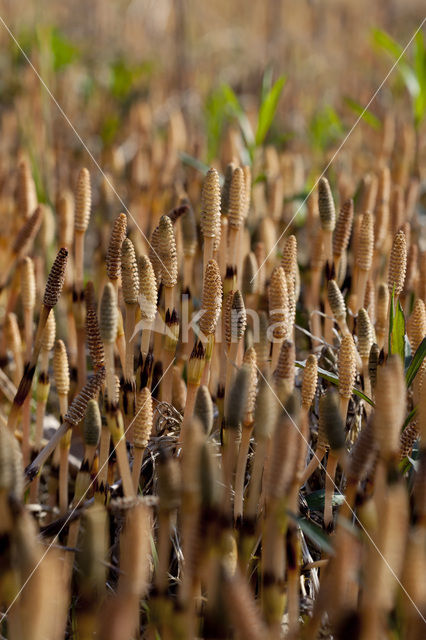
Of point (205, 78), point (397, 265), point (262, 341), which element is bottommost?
point (262, 341)

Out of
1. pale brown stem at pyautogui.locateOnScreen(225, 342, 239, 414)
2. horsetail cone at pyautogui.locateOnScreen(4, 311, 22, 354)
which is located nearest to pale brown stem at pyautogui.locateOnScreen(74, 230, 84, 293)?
horsetail cone at pyautogui.locateOnScreen(4, 311, 22, 354)

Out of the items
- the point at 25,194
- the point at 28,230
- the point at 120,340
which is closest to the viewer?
the point at 120,340

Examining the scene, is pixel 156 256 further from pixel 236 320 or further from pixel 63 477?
pixel 63 477

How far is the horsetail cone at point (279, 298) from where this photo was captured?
0.80 meters

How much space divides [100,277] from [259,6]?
182 inches

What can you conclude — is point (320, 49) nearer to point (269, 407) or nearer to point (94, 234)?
point (94, 234)

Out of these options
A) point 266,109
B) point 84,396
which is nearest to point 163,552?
point 84,396

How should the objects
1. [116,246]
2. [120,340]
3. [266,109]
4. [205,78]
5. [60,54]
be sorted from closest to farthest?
[116,246] → [120,340] → [266,109] → [60,54] → [205,78]

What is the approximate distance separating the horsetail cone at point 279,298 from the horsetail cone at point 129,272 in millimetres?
157

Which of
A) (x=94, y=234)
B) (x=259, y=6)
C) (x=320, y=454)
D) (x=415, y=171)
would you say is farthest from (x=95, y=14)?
(x=320, y=454)

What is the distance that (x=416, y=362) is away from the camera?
0.86 meters

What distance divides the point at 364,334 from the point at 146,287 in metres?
0.29

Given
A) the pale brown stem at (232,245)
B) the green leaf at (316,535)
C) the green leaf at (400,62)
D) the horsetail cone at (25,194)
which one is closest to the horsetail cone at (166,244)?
the pale brown stem at (232,245)

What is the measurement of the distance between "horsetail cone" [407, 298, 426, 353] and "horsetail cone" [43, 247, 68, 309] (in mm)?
443
